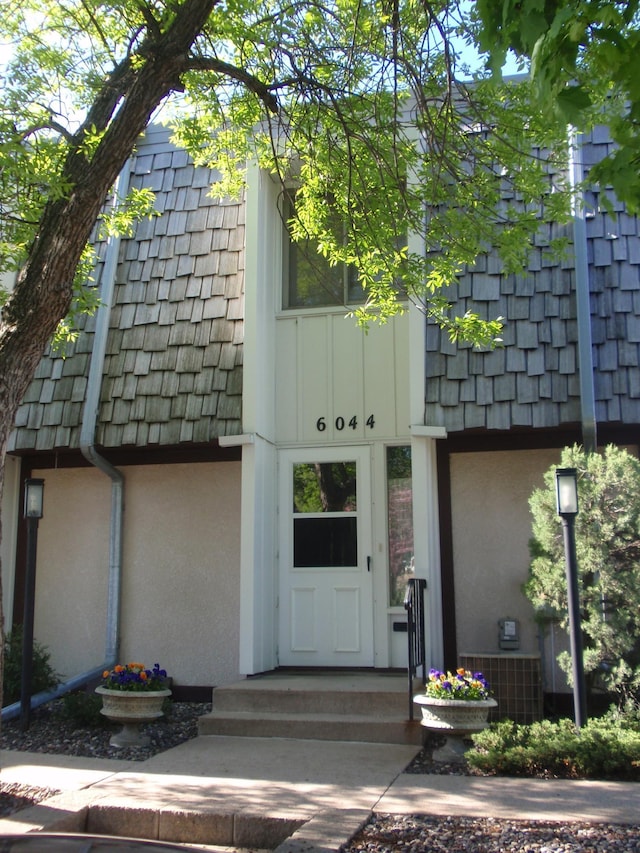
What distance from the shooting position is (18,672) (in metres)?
8.62

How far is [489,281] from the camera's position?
28.2ft

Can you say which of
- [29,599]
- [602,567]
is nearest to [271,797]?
[602,567]

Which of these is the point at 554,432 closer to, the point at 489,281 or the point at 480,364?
the point at 480,364

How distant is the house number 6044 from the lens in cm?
910

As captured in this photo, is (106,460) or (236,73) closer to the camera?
(236,73)

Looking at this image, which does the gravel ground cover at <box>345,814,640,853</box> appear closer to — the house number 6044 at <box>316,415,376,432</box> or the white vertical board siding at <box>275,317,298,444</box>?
the house number 6044 at <box>316,415,376,432</box>

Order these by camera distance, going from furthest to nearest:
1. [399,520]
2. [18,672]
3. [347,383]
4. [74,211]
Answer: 1. [347,383]
2. [399,520]
3. [18,672]
4. [74,211]

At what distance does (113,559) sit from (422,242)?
469cm

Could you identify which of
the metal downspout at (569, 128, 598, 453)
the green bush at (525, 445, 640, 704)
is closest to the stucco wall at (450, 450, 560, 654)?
the metal downspout at (569, 128, 598, 453)

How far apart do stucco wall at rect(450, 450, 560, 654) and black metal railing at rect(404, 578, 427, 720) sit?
72 centimetres

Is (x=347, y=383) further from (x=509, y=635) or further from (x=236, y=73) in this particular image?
(x=236, y=73)

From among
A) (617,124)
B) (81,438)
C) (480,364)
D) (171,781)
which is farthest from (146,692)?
(617,124)

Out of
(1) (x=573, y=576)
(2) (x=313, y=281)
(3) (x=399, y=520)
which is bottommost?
(1) (x=573, y=576)

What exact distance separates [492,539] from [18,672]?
4871 mm
